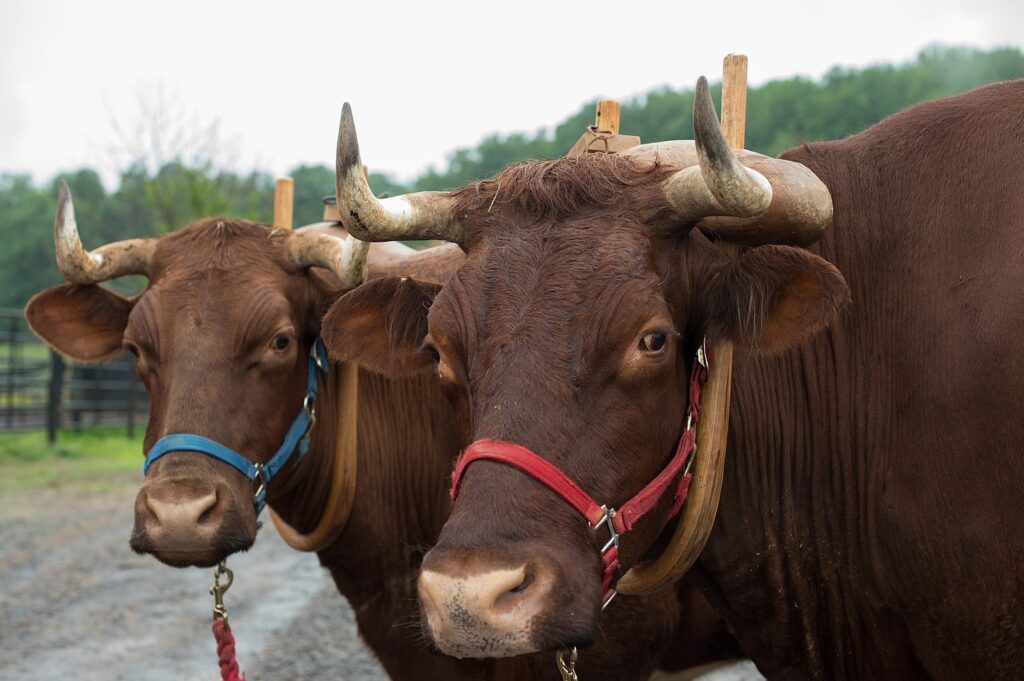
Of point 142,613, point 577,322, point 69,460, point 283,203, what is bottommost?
point 69,460

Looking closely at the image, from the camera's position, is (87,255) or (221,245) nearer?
(221,245)

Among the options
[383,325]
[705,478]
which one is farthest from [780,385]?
[383,325]

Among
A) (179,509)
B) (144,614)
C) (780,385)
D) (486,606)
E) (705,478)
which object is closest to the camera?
(486,606)

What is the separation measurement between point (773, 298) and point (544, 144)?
15580 millimetres

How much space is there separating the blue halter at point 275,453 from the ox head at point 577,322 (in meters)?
1.25

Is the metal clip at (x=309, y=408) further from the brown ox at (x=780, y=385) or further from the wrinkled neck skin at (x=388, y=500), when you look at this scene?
the brown ox at (x=780, y=385)

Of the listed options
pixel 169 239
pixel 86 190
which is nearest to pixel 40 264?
pixel 86 190

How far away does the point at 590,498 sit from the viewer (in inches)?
86.9

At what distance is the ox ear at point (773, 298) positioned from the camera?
8.09 feet

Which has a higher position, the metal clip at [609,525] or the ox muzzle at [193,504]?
the metal clip at [609,525]

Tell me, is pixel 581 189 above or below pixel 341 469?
above

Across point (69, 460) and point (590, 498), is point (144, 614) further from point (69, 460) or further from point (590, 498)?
point (69, 460)

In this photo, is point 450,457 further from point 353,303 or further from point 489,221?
point 489,221

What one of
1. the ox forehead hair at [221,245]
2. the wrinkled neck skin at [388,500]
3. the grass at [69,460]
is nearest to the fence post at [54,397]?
the grass at [69,460]
